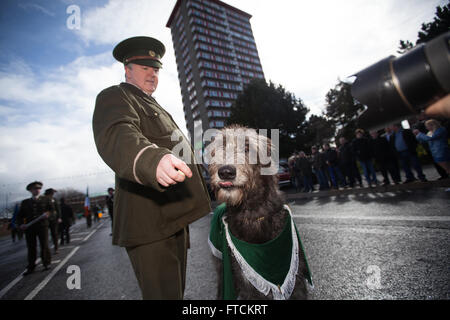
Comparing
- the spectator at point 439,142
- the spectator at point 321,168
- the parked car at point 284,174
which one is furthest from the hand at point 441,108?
the parked car at point 284,174

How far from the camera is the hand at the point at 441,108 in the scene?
1090 mm

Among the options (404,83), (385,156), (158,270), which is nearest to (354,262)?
(404,83)

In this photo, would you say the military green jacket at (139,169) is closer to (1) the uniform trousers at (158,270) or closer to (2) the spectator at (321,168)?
(1) the uniform trousers at (158,270)

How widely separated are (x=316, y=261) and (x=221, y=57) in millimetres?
78177

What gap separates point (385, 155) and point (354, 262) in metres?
6.39

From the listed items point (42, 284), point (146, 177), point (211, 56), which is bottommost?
point (42, 284)

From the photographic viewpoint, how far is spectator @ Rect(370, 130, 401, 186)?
7.51 meters

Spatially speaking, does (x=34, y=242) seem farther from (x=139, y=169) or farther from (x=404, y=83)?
(x=404, y=83)

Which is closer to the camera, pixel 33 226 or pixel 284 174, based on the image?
pixel 33 226

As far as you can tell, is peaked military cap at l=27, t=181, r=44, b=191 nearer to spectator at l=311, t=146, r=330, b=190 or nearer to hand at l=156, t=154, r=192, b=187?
hand at l=156, t=154, r=192, b=187

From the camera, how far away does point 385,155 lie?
7555mm

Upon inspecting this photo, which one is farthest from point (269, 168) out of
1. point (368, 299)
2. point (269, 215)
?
point (368, 299)
